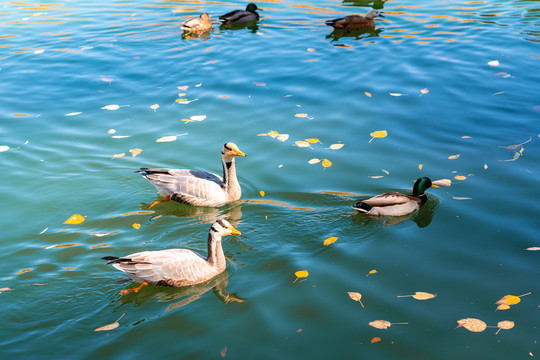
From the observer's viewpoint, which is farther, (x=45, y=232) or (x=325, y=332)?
(x=45, y=232)

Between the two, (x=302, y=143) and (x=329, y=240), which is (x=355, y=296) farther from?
(x=302, y=143)

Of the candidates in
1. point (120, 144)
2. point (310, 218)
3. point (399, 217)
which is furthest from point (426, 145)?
point (120, 144)

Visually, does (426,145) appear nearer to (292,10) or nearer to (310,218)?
(310,218)

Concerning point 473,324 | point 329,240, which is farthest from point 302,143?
point 473,324

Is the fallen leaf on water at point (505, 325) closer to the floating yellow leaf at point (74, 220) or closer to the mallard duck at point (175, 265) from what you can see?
the mallard duck at point (175, 265)

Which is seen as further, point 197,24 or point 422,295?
point 197,24

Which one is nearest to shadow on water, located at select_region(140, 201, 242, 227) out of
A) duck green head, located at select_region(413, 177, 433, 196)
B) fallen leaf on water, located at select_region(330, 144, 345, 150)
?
fallen leaf on water, located at select_region(330, 144, 345, 150)

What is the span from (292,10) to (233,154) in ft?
40.9

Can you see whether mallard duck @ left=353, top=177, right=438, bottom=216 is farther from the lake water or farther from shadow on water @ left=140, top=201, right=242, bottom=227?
shadow on water @ left=140, top=201, right=242, bottom=227

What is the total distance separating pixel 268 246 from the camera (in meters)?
7.24

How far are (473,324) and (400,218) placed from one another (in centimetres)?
239

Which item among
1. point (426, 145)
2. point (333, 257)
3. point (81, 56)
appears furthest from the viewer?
point (81, 56)

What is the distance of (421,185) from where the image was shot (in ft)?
26.0

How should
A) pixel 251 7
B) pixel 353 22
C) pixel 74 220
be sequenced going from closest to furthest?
pixel 74 220 → pixel 353 22 → pixel 251 7
